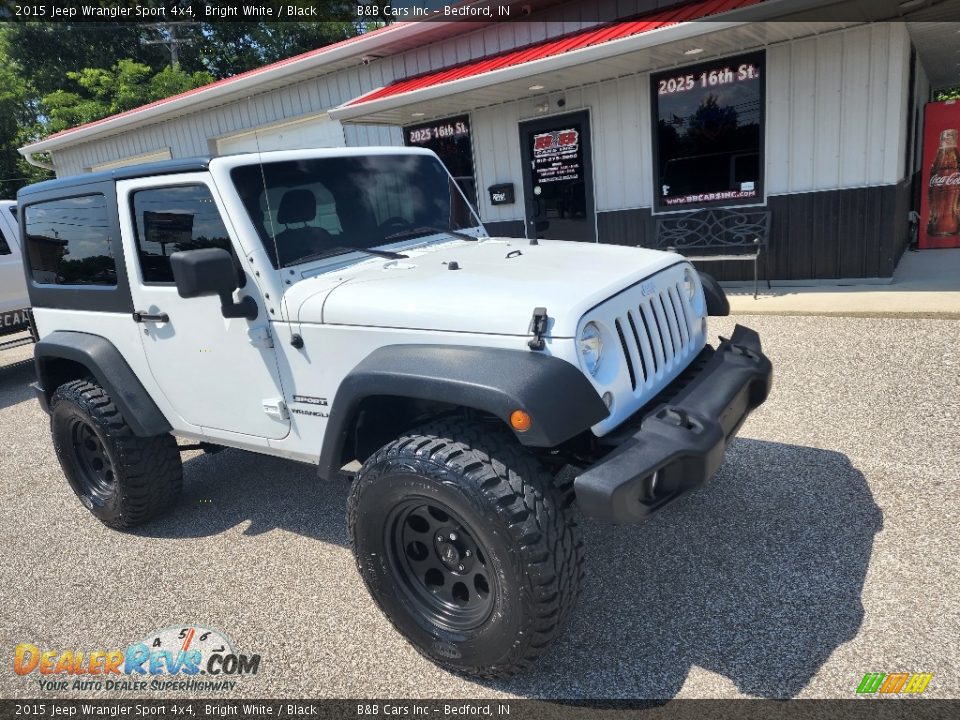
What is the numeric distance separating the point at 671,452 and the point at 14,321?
841 centimetres

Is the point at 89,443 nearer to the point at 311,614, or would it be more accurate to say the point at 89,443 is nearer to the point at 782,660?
the point at 311,614

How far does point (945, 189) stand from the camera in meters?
10.1

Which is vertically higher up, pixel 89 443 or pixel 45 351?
pixel 45 351

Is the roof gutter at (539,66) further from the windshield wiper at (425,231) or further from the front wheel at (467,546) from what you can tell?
the front wheel at (467,546)

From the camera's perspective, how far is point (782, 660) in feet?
7.74

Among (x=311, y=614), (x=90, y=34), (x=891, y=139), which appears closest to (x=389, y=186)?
(x=311, y=614)

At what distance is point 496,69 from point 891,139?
459 cm

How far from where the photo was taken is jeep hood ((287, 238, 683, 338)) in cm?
233

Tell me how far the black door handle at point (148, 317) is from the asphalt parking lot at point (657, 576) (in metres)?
1.26

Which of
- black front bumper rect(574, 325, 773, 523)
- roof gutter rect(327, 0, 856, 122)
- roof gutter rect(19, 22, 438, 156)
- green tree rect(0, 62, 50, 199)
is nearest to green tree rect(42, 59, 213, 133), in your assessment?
green tree rect(0, 62, 50, 199)

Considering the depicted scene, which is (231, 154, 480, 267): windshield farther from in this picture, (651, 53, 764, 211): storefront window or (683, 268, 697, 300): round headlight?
(651, 53, 764, 211): storefront window

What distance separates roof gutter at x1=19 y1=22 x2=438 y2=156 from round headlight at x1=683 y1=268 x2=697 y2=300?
27.6 ft

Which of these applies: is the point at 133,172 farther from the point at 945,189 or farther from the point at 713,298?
the point at 945,189

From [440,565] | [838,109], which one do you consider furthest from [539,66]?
[440,565]
